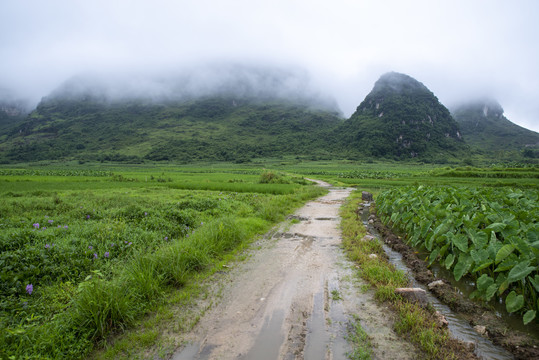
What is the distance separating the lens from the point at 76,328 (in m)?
3.69

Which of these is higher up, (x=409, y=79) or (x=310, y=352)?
(x=409, y=79)

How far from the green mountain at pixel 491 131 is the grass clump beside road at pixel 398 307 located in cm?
13916

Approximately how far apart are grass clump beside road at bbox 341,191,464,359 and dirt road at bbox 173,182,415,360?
204 mm

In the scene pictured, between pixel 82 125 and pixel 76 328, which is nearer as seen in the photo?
pixel 76 328

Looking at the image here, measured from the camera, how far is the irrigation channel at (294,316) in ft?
11.7

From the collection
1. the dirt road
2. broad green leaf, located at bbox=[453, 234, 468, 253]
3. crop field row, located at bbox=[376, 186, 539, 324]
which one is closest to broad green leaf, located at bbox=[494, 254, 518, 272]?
crop field row, located at bbox=[376, 186, 539, 324]

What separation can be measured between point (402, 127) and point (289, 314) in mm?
142913

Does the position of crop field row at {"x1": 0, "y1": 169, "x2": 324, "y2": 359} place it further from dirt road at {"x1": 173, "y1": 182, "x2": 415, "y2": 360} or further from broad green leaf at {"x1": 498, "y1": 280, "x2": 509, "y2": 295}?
broad green leaf at {"x1": 498, "y1": 280, "x2": 509, "y2": 295}

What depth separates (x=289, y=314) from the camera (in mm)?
4441

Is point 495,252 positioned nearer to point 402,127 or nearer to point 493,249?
point 493,249

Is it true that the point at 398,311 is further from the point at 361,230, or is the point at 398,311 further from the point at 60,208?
the point at 60,208

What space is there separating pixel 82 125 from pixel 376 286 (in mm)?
209037

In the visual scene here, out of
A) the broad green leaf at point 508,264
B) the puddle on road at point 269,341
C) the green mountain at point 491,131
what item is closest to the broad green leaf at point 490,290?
the broad green leaf at point 508,264

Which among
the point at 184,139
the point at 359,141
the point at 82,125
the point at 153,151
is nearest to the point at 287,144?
the point at 359,141
